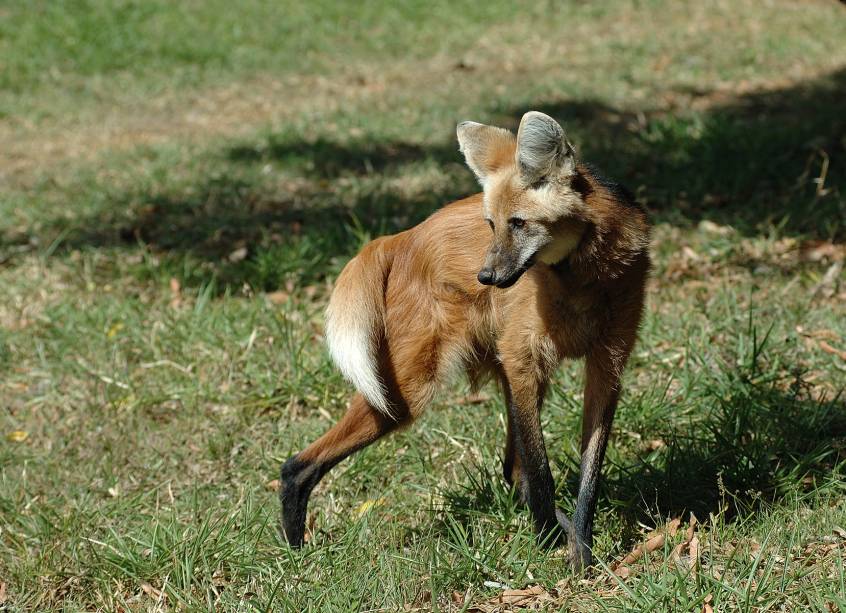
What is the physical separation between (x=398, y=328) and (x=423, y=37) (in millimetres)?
7972

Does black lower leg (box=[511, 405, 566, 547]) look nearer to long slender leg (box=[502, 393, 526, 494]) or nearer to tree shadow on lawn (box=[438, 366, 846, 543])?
tree shadow on lawn (box=[438, 366, 846, 543])

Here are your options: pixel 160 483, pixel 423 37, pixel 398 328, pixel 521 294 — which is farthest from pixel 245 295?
pixel 423 37

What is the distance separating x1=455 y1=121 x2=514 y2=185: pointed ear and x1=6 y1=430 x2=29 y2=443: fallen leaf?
2.40 m

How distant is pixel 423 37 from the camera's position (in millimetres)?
10180

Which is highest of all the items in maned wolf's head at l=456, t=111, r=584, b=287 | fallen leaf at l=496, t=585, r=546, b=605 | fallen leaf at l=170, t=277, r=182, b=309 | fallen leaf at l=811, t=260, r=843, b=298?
maned wolf's head at l=456, t=111, r=584, b=287

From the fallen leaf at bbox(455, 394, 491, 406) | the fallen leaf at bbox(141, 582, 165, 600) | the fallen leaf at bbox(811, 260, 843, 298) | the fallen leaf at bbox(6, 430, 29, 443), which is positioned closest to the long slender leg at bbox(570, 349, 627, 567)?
the fallen leaf at bbox(455, 394, 491, 406)

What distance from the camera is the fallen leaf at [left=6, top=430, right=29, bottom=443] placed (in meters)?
3.78

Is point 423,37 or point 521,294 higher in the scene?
point 521,294

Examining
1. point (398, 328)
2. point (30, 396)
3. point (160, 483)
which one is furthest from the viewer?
point (30, 396)

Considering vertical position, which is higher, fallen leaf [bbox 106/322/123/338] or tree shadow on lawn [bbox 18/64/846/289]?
tree shadow on lawn [bbox 18/64/846/289]

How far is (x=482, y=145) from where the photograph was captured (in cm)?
264

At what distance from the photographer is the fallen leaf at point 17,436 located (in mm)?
3775

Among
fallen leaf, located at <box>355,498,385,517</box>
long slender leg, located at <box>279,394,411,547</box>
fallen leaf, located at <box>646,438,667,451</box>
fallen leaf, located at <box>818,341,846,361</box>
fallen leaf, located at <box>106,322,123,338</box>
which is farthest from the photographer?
fallen leaf, located at <box>106,322,123,338</box>

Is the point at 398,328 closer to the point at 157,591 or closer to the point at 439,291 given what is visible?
the point at 439,291
